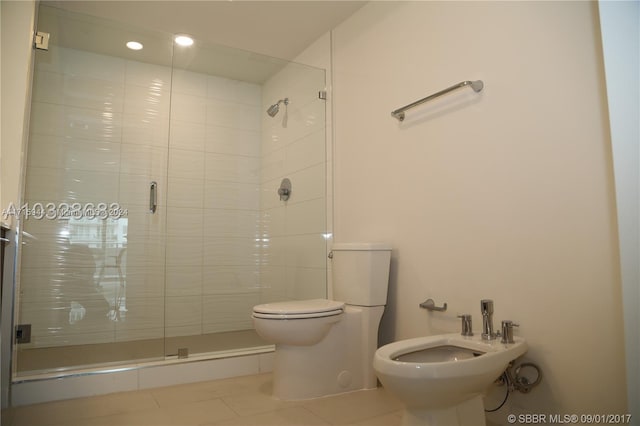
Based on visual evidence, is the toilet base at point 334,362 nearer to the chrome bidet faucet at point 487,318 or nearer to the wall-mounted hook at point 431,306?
the wall-mounted hook at point 431,306

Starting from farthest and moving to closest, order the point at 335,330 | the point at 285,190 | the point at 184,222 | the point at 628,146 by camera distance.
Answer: the point at 285,190 < the point at 184,222 < the point at 335,330 < the point at 628,146

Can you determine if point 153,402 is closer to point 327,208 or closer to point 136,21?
point 327,208

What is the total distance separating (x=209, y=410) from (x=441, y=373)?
3.75ft

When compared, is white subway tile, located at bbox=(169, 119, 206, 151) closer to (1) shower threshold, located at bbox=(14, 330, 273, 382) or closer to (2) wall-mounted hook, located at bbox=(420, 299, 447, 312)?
(1) shower threshold, located at bbox=(14, 330, 273, 382)

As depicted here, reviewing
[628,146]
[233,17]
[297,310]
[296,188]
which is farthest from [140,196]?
[628,146]

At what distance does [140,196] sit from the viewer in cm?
280

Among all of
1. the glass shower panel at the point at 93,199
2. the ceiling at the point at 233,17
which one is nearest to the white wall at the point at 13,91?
the glass shower panel at the point at 93,199

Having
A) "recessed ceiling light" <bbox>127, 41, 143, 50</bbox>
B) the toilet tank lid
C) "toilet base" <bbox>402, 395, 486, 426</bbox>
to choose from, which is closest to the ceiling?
"recessed ceiling light" <bbox>127, 41, 143, 50</bbox>

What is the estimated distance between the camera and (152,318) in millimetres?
2732

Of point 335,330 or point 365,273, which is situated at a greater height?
point 365,273

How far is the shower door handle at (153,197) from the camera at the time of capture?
2820 mm

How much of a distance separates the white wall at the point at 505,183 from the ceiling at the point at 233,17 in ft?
1.33

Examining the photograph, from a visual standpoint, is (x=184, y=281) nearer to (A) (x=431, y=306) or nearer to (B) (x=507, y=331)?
(A) (x=431, y=306)

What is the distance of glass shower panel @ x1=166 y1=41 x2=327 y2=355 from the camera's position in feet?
9.59
